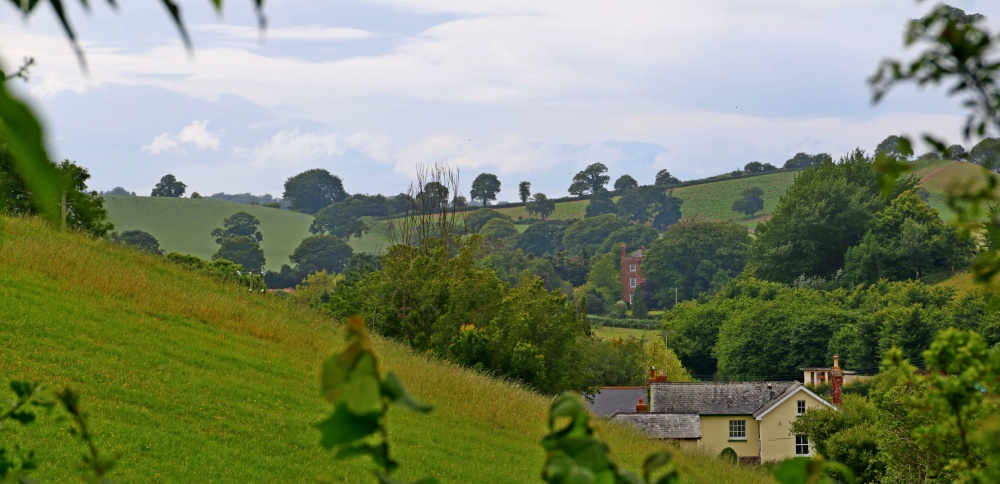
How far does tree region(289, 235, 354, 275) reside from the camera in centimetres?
10500

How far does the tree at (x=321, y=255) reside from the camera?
10500 centimetres

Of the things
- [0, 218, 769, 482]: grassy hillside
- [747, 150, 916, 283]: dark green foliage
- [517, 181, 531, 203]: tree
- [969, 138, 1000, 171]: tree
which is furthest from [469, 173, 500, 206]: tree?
[969, 138, 1000, 171]: tree

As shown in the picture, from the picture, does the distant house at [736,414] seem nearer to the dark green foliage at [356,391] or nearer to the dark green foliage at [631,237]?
the dark green foliage at [356,391]

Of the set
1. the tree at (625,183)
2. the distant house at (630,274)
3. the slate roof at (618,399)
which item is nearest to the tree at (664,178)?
the tree at (625,183)

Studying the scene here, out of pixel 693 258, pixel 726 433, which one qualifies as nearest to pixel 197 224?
pixel 693 258

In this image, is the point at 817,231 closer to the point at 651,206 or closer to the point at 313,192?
the point at 651,206

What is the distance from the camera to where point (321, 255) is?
106625 mm

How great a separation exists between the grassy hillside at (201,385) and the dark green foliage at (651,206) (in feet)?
439

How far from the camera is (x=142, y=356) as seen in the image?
1498cm

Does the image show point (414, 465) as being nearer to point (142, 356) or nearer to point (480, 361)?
point (142, 356)

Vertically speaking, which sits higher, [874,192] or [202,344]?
[874,192]

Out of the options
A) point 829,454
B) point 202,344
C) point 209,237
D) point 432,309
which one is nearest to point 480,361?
point 432,309

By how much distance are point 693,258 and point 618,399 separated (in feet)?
192

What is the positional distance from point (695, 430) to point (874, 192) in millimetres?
48936
